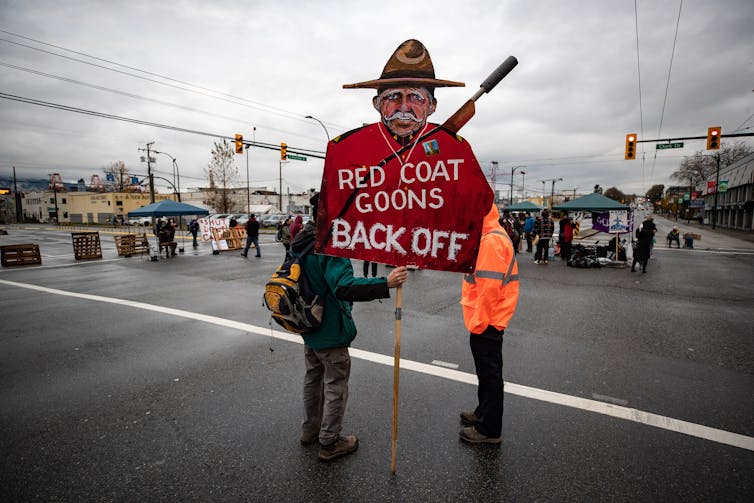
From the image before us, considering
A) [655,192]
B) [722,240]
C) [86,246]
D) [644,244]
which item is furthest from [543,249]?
[655,192]

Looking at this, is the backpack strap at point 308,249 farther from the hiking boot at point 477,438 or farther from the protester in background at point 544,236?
the protester in background at point 544,236

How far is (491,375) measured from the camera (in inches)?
108

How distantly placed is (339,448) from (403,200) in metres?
1.88

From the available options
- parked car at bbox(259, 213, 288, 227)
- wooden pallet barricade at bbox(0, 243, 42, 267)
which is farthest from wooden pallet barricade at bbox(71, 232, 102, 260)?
parked car at bbox(259, 213, 288, 227)

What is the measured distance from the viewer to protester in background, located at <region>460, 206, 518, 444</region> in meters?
2.65

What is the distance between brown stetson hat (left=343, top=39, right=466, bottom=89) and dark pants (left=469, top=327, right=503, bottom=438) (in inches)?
73.5

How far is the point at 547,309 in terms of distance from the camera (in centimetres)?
688

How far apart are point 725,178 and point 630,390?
201ft

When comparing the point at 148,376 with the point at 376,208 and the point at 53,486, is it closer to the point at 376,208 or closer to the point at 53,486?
the point at 53,486

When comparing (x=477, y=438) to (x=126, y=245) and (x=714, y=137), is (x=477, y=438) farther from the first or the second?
(x=714, y=137)

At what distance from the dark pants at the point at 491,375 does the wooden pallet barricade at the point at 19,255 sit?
17.1 m

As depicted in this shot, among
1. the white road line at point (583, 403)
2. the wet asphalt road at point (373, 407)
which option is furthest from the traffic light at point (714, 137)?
the white road line at point (583, 403)

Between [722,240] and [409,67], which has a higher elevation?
[409,67]

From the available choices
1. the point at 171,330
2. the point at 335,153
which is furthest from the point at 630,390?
the point at 171,330
